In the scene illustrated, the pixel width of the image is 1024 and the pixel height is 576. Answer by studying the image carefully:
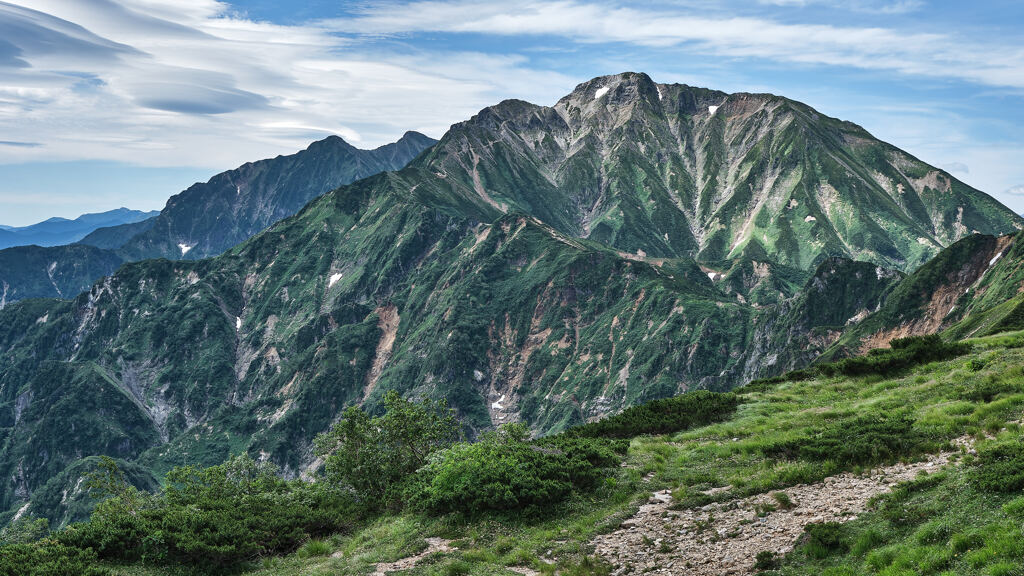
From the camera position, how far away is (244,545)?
3098 cm

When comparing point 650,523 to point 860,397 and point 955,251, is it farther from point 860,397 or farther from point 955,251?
point 955,251

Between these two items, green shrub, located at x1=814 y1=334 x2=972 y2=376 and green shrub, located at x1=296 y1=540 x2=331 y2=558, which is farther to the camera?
green shrub, located at x1=814 y1=334 x2=972 y2=376

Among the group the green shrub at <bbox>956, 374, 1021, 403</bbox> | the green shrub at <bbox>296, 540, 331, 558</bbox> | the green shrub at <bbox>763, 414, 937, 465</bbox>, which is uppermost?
the green shrub at <bbox>956, 374, 1021, 403</bbox>

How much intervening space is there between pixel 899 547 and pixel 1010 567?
330 centimetres

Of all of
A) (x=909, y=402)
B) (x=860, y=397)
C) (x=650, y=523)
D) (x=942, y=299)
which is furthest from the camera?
(x=942, y=299)

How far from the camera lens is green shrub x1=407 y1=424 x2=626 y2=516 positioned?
104 ft

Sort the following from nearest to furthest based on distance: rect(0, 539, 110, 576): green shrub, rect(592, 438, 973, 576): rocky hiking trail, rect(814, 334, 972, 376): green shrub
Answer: rect(592, 438, 973, 576): rocky hiking trail, rect(0, 539, 110, 576): green shrub, rect(814, 334, 972, 376): green shrub

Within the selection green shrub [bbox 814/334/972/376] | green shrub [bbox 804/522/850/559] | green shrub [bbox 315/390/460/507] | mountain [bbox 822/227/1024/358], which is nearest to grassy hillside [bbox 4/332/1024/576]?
green shrub [bbox 804/522/850/559]

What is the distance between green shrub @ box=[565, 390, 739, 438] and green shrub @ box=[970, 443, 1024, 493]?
752 inches

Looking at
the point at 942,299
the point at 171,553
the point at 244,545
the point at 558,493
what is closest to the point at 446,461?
the point at 558,493

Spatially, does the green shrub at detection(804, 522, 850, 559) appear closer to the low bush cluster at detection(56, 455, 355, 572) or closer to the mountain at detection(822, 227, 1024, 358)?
the low bush cluster at detection(56, 455, 355, 572)

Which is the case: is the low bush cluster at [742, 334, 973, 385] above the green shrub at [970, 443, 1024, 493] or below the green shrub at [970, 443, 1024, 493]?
above

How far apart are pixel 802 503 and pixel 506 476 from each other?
46.2 feet

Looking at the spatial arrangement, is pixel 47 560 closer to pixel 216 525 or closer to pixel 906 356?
pixel 216 525
